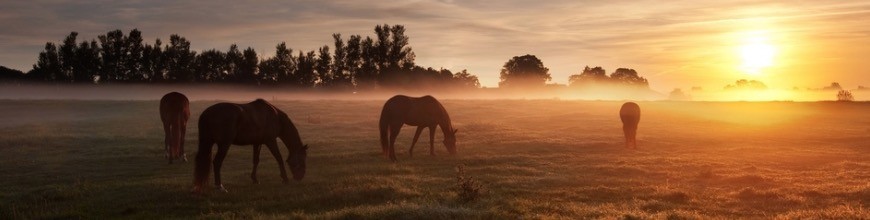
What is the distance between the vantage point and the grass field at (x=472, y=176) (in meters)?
12.7

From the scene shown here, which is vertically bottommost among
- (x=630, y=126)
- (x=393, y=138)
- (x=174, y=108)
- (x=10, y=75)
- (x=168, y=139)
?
(x=168, y=139)

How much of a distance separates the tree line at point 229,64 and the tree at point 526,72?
2853 centimetres

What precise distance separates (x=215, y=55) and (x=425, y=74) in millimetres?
32138

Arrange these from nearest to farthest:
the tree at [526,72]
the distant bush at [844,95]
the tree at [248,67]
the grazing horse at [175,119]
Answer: the grazing horse at [175,119] → the distant bush at [844,95] → the tree at [248,67] → the tree at [526,72]

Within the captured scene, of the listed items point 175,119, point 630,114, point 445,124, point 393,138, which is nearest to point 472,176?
point 393,138

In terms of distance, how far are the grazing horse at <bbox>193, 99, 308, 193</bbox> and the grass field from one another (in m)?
0.51

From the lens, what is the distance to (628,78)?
130000 mm

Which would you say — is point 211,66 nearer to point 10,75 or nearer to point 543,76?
point 10,75

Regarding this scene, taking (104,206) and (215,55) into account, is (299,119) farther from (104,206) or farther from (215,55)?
(215,55)

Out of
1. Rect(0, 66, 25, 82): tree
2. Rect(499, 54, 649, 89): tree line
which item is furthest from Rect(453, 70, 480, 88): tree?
Rect(0, 66, 25, 82): tree

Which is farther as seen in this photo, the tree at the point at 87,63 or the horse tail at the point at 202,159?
the tree at the point at 87,63

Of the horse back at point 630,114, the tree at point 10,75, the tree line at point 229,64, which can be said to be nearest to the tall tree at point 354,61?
the tree line at point 229,64

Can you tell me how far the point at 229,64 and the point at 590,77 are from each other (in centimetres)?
Answer: 7790

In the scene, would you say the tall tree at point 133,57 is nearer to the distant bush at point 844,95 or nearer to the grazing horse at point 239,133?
the grazing horse at point 239,133
